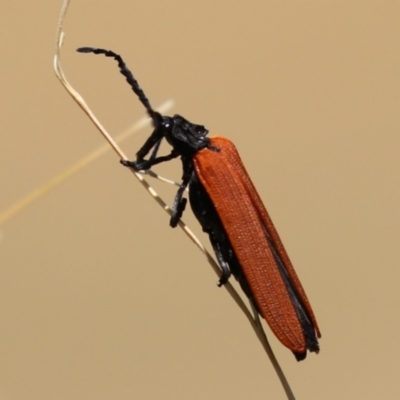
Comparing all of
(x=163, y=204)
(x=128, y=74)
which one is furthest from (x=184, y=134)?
(x=163, y=204)

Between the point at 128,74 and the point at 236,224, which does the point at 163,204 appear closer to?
the point at 236,224

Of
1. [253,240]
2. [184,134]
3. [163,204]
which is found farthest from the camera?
[184,134]

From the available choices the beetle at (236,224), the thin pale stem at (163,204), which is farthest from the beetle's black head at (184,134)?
the thin pale stem at (163,204)

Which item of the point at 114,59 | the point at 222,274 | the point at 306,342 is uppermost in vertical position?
the point at 114,59

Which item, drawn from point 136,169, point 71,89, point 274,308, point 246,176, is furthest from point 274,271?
point 71,89

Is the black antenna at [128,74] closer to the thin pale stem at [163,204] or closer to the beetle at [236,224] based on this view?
the beetle at [236,224]

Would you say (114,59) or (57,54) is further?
(114,59)

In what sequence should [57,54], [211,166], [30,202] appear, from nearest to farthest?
[30,202] → [57,54] → [211,166]

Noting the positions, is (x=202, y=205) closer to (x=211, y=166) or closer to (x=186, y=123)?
(x=211, y=166)
